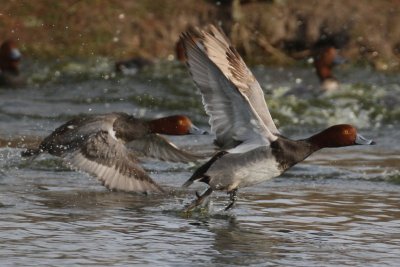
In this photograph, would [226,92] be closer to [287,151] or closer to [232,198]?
[287,151]

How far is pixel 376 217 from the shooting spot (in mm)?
7457

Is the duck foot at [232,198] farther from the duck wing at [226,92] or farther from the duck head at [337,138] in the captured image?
the duck head at [337,138]

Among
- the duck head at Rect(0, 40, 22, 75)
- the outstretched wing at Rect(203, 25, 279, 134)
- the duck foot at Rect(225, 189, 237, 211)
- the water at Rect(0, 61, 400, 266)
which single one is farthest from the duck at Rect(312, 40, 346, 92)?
the duck foot at Rect(225, 189, 237, 211)

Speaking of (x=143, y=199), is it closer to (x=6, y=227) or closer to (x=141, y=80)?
(x=6, y=227)

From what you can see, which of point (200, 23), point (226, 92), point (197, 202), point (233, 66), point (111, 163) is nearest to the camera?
point (226, 92)

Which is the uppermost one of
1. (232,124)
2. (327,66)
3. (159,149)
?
(327,66)

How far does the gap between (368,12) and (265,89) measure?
2920 millimetres

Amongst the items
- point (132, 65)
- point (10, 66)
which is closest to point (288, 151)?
point (132, 65)

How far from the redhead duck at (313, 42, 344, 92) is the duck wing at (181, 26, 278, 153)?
23.2 ft

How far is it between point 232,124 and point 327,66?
796cm

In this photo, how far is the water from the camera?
608 centimetres

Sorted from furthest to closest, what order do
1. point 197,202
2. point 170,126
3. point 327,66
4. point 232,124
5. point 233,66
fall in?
point 327,66
point 170,126
point 233,66
point 197,202
point 232,124

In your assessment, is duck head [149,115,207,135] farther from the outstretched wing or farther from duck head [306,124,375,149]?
duck head [306,124,375,149]

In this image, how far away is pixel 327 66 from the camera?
15.2 meters
